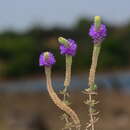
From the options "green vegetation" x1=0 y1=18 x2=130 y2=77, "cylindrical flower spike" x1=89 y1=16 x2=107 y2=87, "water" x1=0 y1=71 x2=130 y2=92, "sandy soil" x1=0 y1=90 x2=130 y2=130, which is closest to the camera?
"cylindrical flower spike" x1=89 y1=16 x2=107 y2=87

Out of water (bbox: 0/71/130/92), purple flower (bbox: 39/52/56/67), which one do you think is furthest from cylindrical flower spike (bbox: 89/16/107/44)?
water (bbox: 0/71/130/92)

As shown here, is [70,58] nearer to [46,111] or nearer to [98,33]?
[98,33]

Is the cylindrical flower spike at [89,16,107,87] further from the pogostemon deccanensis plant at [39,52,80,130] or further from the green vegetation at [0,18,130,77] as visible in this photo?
the green vegetation at [0,18,130,77]

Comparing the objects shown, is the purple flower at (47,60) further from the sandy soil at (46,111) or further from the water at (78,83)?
the water at (78,83)

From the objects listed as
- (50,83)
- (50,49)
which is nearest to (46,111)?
(50,49)

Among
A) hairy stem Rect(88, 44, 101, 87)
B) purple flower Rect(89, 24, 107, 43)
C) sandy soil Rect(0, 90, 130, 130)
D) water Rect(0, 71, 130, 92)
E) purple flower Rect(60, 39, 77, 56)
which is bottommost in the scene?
water Rect(0, 71, 130, 92)

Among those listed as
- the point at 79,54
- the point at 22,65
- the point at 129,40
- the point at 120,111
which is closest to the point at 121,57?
the point at 129,40

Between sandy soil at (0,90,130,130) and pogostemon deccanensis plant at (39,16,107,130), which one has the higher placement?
pogostemon deccanensis plant at (39,16,107,130)
